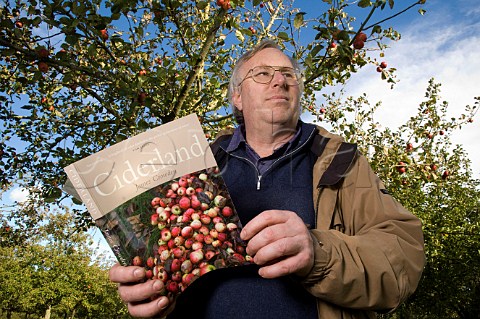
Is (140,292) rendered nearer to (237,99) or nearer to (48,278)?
(237,99)

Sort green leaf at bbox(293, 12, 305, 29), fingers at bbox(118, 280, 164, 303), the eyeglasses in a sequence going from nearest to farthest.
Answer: fingers at bbox(118, 280, 164, 303) < the eyeglasses < green leaf at bbox(293, 12, 305, 29)

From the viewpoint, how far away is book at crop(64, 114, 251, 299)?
1193 mm

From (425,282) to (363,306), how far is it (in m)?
17.7

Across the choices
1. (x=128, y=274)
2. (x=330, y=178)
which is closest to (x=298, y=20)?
(x=330, y=178)

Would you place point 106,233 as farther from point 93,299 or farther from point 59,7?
point 93,299

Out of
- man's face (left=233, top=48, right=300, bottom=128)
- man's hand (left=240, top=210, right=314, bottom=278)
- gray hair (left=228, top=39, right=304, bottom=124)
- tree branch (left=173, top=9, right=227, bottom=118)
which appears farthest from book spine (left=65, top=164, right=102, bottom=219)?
tree branch (left=173, top=9, right=227, bottom=118)

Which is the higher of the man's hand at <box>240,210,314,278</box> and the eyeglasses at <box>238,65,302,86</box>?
the eyeglasses at <box>238,65,302,86</box>

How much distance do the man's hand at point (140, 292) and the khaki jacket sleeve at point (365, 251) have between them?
1.62 feet

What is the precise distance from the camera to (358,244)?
1.29 meters

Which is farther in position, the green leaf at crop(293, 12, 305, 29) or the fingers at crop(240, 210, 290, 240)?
the green leaf at crop(293, 12, 305, 29)

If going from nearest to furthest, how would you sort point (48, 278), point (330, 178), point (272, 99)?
point (330, 178), point (272, 99), point (48, 278)

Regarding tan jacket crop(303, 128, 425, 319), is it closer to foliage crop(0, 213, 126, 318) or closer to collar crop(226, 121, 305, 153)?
collar crop(226, 121, 305, 153)

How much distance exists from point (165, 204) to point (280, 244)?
43 cm

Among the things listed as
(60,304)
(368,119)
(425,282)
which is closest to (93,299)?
(60,304)
